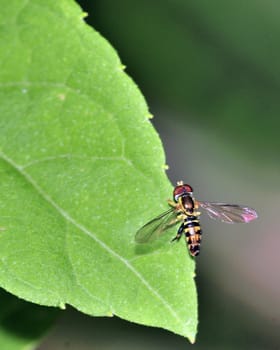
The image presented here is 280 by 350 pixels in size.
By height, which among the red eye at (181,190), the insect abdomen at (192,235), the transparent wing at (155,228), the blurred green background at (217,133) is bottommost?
the blurred green background at (217,133)

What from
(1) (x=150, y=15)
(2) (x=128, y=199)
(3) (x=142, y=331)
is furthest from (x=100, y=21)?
(3) (x=142, y=331)

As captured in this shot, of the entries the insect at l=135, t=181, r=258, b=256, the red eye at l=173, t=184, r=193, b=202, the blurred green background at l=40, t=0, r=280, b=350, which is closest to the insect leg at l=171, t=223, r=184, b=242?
the insect at l=135, t=181, r=258, b=256

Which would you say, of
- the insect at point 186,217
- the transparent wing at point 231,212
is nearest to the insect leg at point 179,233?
the insect at point 186,217

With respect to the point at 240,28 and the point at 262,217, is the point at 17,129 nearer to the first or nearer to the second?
the point at 240,28

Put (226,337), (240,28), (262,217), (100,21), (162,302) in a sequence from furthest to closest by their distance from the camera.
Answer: (262,217), (226,337), (240,28), (100,21), (162,302)

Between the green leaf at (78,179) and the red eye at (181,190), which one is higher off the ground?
the green leaf at (78,179)

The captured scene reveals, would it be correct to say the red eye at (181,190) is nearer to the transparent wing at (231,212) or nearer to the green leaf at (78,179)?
the transparent wing at (231,212)

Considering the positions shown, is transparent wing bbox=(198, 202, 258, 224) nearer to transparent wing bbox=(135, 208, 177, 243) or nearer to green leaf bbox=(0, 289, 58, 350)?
transparent wing bbox=(135, 208, 177, 243)
